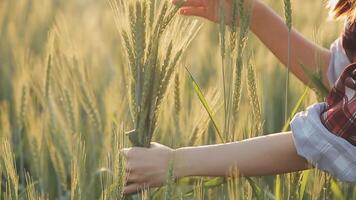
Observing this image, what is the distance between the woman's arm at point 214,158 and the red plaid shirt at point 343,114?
0.20 ft

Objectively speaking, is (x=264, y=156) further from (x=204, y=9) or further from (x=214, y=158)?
(x=204, y=9)

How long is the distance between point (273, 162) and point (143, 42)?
257 mm

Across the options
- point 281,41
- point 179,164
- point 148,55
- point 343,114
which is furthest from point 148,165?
point 281,41

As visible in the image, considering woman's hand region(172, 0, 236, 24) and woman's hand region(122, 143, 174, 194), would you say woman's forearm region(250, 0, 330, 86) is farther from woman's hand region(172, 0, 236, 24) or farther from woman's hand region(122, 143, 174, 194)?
woman's hand region(122, 143, 174, 194)

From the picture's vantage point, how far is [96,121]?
1582mm

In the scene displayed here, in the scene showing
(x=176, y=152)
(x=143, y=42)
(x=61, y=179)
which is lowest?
(x=61, y=179)

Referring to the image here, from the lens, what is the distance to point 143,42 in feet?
3.89

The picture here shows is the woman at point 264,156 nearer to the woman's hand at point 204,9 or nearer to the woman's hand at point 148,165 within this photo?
Answer: the woman's hand at point 148,165

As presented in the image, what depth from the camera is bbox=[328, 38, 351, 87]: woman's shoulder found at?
1515mm

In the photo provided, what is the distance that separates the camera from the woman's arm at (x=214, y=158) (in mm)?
1236

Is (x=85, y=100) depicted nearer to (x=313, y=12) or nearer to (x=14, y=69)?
(x=14, y=69)

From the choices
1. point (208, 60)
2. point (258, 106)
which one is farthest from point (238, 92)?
point (208, 60)

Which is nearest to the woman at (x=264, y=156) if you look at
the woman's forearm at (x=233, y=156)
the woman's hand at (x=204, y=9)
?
the woman's forearm at (x=233, y=156)

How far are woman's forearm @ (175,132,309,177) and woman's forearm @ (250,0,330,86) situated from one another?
315 millimetres
